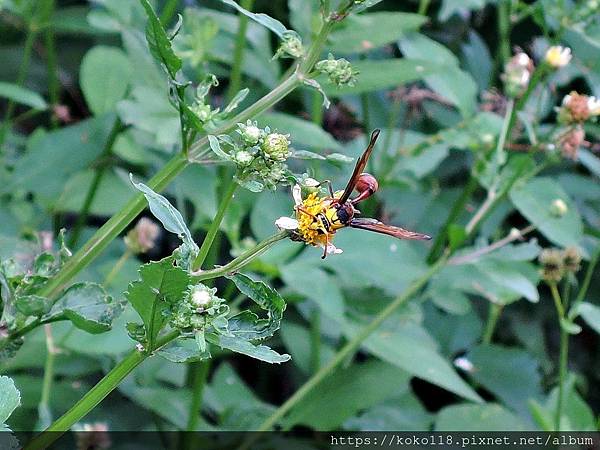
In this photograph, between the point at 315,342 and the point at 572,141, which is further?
the point at 315,342

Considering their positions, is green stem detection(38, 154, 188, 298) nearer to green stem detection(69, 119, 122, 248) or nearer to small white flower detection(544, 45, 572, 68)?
green stem detection(69, 119, 122, 248)

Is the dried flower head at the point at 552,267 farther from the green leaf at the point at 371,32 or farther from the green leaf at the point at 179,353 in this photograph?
the green leaf at the point at 179,353

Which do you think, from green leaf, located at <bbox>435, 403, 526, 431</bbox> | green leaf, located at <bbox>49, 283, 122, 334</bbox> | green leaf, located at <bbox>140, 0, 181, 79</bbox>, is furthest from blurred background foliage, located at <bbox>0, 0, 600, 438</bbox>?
green leaf, located at <bbox>140, 0, 181, 79</bbox>

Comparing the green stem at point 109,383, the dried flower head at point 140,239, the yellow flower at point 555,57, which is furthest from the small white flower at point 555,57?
the green stem at point 109,383

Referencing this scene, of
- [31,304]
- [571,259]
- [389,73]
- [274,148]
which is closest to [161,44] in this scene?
[274,148]

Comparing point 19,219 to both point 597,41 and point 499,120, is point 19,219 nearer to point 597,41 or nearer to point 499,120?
point 499,120

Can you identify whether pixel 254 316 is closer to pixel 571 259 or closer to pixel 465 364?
pixel 571 259

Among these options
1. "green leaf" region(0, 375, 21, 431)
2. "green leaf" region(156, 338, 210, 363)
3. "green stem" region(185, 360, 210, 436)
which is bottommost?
"green stem" region(185, 360, 210, 436)
